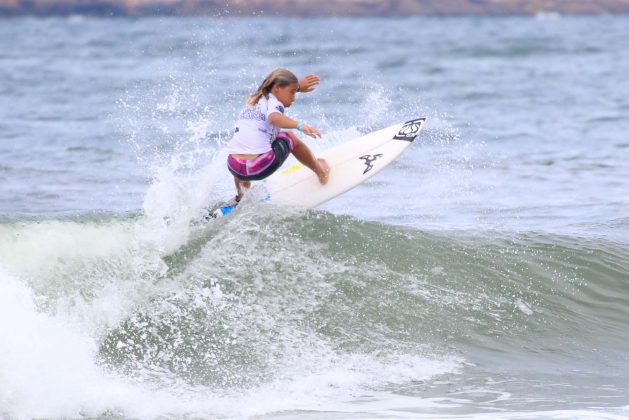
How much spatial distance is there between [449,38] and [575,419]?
44.4 meters

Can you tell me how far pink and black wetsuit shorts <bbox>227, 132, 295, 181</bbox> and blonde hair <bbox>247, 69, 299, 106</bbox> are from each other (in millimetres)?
395

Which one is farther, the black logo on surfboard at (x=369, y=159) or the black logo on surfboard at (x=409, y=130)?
the black logo on surfboard at (x=409, y=130)

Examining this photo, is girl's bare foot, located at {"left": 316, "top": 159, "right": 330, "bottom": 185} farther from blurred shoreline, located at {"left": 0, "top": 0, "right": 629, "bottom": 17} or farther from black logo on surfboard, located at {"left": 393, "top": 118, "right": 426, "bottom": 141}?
blurred shoreline, located at {"left": 0, "top": 0, "right": 629, "bottom": 17}

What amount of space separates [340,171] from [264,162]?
1.17 meters

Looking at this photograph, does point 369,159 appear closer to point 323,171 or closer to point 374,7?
point 323,171

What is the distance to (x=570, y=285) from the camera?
890 cm

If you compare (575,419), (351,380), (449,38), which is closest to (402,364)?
(351,380)

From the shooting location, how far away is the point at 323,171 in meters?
8.91

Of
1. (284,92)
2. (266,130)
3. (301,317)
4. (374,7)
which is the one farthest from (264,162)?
(374,7)

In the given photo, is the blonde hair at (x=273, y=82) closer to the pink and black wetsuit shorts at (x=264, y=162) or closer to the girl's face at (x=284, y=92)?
the girl's face at (x=284, y=92)

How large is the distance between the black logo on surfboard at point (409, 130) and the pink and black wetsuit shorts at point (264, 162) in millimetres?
1564

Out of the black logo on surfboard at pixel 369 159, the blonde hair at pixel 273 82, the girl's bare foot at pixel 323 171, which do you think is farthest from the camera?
the black logo on surfboard at pixel 369 159

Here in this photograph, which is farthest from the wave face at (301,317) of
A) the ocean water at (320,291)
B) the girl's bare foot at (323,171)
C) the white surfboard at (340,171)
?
the girl's bare foot at (323,171)

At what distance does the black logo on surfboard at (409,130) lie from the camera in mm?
9508
